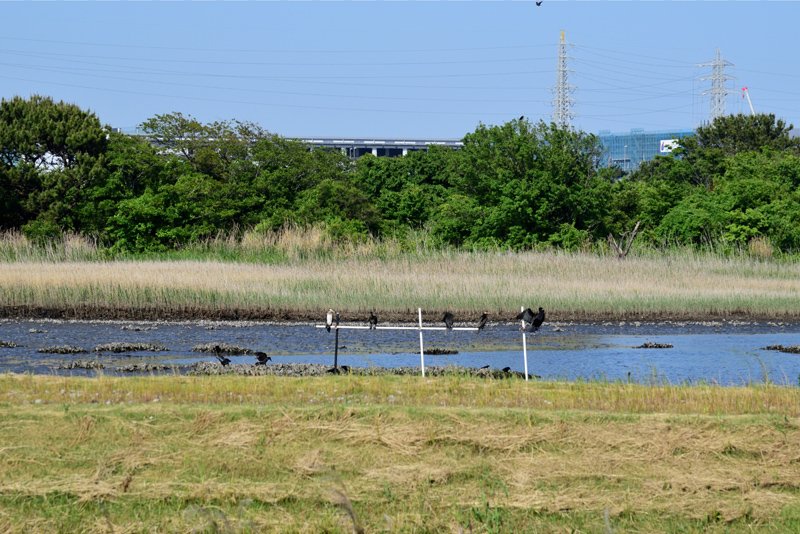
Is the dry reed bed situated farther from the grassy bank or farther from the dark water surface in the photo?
the grassy bank

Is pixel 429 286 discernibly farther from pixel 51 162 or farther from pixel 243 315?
pixel 51 162

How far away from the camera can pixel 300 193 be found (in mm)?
54000

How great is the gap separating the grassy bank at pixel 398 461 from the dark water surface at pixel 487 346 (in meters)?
6.36

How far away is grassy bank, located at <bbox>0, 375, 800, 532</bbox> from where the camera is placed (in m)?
9.55

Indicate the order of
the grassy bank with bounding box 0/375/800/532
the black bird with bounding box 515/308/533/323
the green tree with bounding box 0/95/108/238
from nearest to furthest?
the grassy bank with bounding box 0/375/800/532 < the black bird with bounding box 515/308/533/323 < the green tree with bounding box 0/95/108/238

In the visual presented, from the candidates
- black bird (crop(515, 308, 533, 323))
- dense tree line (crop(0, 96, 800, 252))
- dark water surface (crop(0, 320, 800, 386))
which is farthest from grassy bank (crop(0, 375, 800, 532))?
dense tree line (crop(0, 96, 800, 252))

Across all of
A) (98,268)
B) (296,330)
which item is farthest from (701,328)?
(98,268)

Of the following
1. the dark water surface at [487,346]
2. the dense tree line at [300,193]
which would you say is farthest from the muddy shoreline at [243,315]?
the dense tree line at [300,193]

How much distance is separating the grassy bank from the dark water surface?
20.9 feet

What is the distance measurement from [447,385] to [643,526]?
16.9ft

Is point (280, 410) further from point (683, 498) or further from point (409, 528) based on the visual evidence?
point (683, 498)

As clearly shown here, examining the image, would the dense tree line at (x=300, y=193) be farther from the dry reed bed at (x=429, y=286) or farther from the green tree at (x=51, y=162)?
the dry reed bed at (x=429, y=286)

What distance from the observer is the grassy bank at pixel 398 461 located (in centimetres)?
955

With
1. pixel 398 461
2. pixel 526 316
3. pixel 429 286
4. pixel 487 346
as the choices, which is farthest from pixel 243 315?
pixel 398 461
